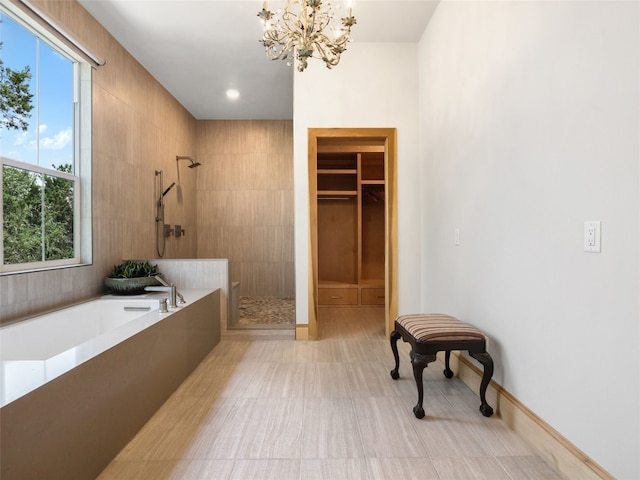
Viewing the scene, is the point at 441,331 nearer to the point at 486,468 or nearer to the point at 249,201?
the point at 486,468

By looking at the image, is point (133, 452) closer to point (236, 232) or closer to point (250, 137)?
point (236, 232)

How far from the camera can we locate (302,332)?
11.1 feet

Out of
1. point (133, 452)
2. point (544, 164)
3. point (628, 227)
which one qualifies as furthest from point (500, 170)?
point (133, 452)

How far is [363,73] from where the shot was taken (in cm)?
339

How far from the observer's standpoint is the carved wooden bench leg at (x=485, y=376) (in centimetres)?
188

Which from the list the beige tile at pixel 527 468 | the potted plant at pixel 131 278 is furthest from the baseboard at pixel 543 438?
the potted plant at pixel 131 278

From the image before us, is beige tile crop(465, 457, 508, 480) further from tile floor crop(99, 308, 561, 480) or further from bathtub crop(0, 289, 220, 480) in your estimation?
bathtub crop(0, 289, 220, 480)

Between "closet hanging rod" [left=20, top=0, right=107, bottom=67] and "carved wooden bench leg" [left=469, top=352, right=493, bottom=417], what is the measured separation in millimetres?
3423

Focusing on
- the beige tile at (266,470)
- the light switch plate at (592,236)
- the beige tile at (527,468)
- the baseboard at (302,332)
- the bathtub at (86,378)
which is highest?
the light switch plate at (592,236)

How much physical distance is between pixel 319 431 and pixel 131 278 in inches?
82.4

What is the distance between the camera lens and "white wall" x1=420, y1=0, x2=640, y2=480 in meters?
1.16

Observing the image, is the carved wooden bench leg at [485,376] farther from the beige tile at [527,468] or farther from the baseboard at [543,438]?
the beige tile at [527,468]

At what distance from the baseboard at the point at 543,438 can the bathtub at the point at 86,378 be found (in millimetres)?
1876

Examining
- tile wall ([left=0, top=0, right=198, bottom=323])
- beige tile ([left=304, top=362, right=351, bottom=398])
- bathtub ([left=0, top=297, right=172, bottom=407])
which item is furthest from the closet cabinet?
bathtub ([left=0, top=297, right=172, bottom=407])
